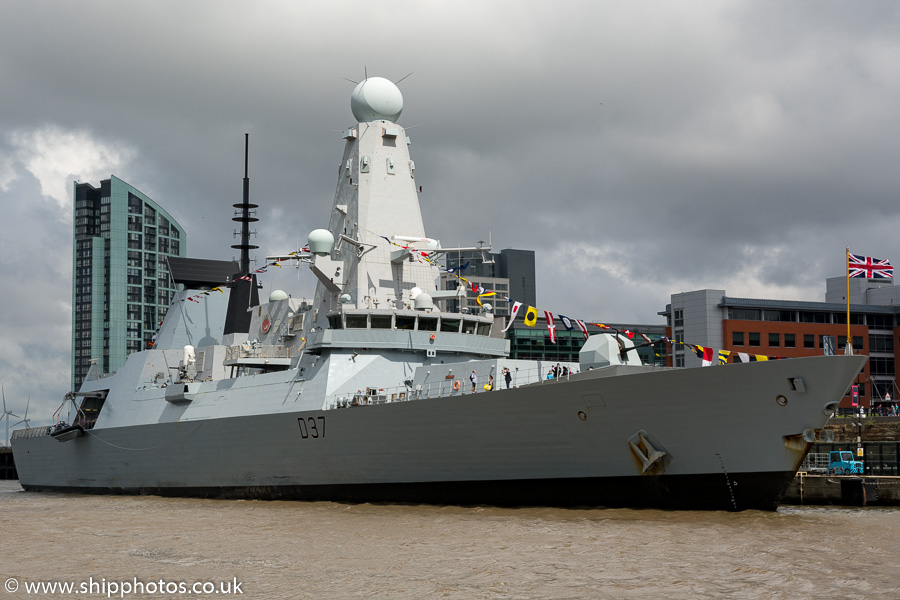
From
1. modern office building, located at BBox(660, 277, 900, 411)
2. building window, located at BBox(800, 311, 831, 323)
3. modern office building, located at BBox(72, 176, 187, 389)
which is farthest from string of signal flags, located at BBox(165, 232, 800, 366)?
modern office building, located at BBox(72, 176, 187, 389)

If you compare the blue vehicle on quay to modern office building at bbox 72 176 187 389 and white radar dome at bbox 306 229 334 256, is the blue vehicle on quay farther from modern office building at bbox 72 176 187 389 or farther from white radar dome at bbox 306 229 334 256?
modern office building at bbox 72 176 187 389

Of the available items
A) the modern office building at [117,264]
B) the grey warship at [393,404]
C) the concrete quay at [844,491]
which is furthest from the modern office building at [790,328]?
the modern office building at [117,264]

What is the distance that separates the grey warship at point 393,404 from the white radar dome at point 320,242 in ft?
0.16

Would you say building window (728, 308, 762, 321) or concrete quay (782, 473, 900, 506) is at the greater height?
building window (728, 308, 762, 321)

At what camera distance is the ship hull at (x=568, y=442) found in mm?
15477

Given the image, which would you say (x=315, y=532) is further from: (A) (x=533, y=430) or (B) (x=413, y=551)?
(A) (x=533, y=430)

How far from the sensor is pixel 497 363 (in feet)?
63.8

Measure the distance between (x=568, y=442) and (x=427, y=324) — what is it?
6.22 metres

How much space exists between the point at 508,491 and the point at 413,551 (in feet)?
15.4

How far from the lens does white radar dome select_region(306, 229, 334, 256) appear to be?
77.7ft

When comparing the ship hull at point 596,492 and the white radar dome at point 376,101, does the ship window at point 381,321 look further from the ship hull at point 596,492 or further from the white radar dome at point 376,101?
the white radar dome at point 376,101

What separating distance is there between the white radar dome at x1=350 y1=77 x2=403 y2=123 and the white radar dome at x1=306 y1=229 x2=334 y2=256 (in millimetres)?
3225

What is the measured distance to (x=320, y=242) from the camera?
2366 centimetres

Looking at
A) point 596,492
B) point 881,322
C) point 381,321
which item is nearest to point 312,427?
point 381,321
